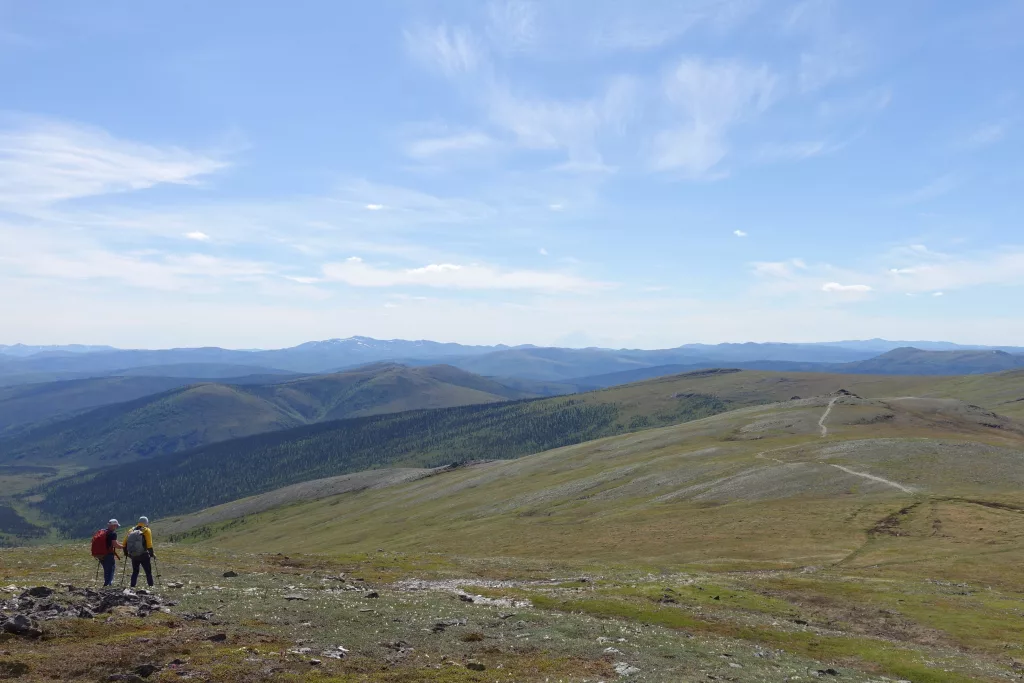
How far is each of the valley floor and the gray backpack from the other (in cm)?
272

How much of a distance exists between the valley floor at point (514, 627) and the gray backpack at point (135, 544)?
2.72 m

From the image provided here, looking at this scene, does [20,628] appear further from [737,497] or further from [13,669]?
[737,497]

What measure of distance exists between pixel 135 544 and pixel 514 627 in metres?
23.3

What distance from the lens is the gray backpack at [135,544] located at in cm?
3741

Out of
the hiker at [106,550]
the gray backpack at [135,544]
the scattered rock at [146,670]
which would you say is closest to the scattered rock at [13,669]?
the scattered rock at [146,670]

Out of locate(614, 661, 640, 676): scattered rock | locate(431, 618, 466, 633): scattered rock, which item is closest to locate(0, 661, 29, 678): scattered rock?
locate(431, 618, 466, 633): scattered rock

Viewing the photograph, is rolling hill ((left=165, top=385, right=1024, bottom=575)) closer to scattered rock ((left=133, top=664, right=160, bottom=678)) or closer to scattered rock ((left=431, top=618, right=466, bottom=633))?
scattered rock ((left=431, top=618, right=466, bottom=633))

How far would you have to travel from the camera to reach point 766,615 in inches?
1801

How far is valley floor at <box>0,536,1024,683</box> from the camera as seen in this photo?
1008 inches

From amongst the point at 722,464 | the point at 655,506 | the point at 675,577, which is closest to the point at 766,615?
the point at 675,577

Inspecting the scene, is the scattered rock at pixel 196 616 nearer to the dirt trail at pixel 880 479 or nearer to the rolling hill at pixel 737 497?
the rolling hill at pixel 737 497

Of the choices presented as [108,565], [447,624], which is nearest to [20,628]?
[108,565]

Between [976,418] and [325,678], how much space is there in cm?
22074

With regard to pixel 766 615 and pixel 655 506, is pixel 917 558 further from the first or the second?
pixel 655 506
